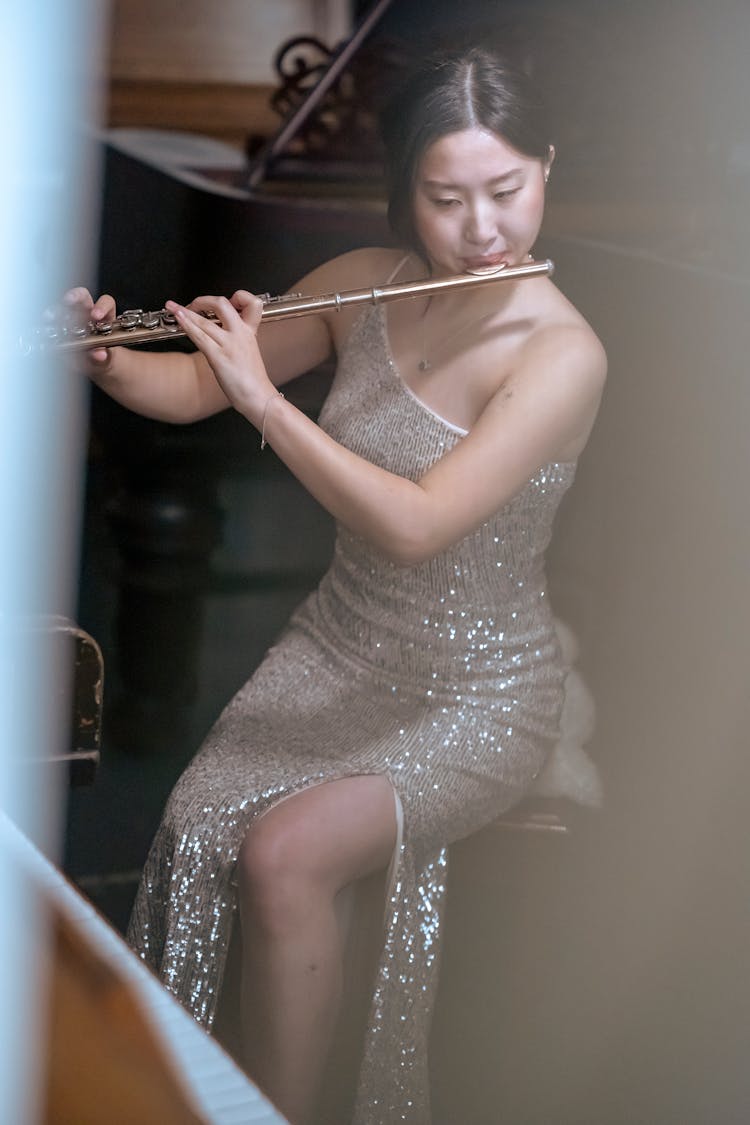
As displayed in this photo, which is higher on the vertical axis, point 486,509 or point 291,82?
point 291,82

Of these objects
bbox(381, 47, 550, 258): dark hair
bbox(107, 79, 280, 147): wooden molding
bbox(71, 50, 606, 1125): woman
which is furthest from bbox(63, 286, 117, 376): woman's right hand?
bbox(107, 79, 280, 147): wooden molding

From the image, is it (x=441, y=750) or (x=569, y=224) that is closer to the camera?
(x=441, y=750)

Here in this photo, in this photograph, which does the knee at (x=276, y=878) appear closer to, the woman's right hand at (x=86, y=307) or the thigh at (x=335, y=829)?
the thigh at (x=335, y=829)

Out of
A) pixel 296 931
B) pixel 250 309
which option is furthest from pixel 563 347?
pixel 296 931

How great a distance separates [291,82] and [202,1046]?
1.67 m

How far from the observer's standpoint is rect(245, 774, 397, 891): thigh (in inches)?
36.9

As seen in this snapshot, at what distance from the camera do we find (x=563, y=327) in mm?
957

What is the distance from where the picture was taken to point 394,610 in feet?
3.51

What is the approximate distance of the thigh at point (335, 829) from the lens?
36.9 inches

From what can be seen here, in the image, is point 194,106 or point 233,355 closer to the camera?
point 233,355

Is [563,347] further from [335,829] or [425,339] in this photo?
[335,829]

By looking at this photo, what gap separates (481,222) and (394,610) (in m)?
0.34

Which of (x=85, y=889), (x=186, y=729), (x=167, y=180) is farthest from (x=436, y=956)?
(x=167, y=180)

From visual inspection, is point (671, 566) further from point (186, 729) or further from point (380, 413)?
point (186, 729)
